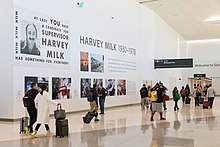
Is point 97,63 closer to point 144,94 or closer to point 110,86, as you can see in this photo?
point 110,86

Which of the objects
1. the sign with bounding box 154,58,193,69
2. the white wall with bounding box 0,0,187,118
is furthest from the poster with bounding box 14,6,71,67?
the sign with bounding box 154,58,193,69

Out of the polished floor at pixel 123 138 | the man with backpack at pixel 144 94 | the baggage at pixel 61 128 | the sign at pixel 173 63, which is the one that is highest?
the sign at pixel 173 63

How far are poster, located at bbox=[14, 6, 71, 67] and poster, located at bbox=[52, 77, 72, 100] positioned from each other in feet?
2.46

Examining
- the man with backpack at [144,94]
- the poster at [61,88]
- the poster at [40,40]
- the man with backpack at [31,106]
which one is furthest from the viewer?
the man with backpack at [144,94]

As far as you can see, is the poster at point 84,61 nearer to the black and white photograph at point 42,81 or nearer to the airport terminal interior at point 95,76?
the airport terminal interior at point 95,76

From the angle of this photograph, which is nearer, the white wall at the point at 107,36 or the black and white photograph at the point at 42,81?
the white wall at the point at 107,36

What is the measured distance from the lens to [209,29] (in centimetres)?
3338

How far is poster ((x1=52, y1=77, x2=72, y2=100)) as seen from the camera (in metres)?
14.0

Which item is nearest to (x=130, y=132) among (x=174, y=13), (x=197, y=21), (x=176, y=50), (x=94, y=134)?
(x=94, y=134)

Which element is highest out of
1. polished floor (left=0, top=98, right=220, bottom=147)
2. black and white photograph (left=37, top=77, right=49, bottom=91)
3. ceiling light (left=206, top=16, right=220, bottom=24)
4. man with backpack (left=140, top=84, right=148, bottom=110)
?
ceiling light (left=206, top=16, right=220, bottom=24)

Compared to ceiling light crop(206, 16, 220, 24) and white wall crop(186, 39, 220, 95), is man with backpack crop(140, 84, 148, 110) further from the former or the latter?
white wall crop(186, 39, 220, 95)

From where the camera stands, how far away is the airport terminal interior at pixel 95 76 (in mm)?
8055

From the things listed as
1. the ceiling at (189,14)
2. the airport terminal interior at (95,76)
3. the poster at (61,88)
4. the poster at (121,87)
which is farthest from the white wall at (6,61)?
the ceiling at (189,14)

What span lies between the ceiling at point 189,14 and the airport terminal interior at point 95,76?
3.3 inches
